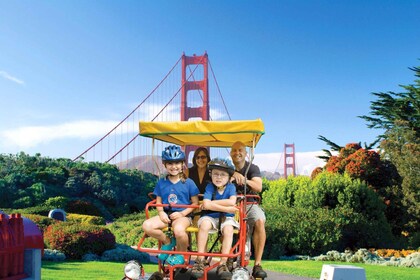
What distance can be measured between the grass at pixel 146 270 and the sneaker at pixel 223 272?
166 inches

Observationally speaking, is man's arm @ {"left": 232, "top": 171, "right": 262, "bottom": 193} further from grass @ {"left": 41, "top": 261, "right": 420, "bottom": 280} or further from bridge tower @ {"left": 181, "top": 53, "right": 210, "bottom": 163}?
bridge tower @ {"left": 181, "top": 53, "right": 210, "bottom": 163}

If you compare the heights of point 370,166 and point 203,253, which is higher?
point 370,166

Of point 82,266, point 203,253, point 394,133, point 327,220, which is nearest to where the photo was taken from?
point 203,253

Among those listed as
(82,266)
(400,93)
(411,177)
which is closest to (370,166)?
(411,177)

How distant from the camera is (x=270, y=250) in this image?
15180mm

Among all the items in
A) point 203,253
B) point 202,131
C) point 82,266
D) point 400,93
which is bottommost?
point 82,266

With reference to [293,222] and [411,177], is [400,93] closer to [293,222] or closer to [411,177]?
[411,177]

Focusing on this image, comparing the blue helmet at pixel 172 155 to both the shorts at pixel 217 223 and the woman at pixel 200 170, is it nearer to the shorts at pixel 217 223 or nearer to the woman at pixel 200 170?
the shorts at pixel 217 223

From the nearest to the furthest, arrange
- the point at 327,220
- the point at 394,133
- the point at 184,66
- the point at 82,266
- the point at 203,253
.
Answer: the point at 203,253 → the point at 82,266 → the point at 327,220 → the point at 394,133 → the point at 184,66

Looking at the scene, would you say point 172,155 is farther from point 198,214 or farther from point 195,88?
point 195,88

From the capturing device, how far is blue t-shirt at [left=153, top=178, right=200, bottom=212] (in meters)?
6.72

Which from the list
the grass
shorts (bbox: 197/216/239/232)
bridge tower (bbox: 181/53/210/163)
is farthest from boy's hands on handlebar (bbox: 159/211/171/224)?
bridge tower (bbox: 181/53/210/163)

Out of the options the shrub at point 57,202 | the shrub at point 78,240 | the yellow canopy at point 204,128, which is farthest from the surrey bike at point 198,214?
the shrub at point 57,202

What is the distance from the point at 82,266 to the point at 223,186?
21.8ft
